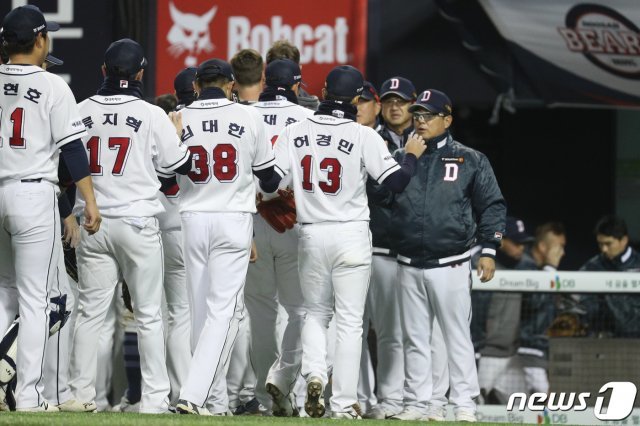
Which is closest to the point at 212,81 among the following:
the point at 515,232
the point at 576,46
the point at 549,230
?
the point at 515,232

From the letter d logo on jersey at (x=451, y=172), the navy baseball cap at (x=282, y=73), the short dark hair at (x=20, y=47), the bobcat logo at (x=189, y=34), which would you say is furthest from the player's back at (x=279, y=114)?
the bobcat logo at (x=189, y=34)

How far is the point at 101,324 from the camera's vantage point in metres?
8.20

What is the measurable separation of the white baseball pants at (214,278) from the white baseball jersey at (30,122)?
3.40 ft

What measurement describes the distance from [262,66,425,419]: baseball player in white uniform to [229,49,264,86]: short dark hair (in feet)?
2.42

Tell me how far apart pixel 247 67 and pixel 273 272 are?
1.29 metres

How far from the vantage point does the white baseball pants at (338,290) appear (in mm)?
8344

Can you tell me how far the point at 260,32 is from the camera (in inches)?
477

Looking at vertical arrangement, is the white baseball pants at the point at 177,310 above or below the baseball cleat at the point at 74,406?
above

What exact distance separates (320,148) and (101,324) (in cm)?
158

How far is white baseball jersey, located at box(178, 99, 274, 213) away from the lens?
8211 millimetres

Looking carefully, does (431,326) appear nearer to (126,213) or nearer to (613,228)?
(126,213)

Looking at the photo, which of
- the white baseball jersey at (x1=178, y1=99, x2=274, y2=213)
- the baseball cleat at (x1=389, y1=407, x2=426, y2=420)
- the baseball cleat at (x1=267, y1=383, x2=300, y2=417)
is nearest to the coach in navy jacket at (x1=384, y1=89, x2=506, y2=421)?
the baseball cleat at (x1=389, y1=407, x2=426, y2=420)

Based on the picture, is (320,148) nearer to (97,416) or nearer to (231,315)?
(231,315)

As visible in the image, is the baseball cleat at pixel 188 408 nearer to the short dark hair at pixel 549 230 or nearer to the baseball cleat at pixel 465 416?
the baseball cleat at pixel 465 416
